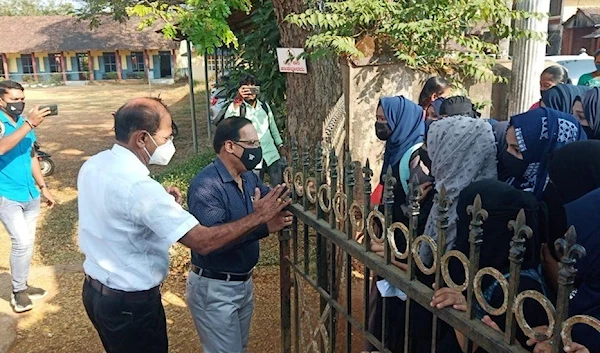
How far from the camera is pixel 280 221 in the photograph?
8.29 ft

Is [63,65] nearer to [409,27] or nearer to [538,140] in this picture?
[409,27]

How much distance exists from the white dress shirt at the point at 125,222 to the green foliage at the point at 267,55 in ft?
16.5

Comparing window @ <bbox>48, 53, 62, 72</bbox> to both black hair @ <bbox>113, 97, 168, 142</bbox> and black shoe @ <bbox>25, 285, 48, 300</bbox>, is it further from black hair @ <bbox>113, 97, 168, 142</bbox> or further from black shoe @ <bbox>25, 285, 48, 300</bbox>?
black hair @ <bbox>113, 97, 168, 142</bbox>

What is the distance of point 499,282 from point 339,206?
83cm

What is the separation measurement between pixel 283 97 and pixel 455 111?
148 inches

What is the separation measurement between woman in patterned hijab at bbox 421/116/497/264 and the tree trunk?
2861mm

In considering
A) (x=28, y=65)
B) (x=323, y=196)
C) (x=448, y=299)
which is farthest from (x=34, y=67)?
(x=448, y=299)

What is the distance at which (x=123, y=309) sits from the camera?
231cm

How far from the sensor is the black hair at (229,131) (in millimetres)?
2525

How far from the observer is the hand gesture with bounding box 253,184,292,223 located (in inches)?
91.0

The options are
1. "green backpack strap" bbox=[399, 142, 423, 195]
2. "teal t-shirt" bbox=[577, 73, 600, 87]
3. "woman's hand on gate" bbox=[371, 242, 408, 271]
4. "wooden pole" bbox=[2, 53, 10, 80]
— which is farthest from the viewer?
"wooden pole" bbox=[2, 53, 10, 80]

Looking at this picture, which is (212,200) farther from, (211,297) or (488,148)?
(488,148)

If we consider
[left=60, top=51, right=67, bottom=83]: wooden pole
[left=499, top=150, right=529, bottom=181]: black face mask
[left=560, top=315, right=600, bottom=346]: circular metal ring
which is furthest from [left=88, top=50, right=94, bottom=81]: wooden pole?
[left=560, top=315, right=600, bottom=346]: circular metal ring

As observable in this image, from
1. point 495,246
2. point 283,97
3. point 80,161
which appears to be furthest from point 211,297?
point 80,161
